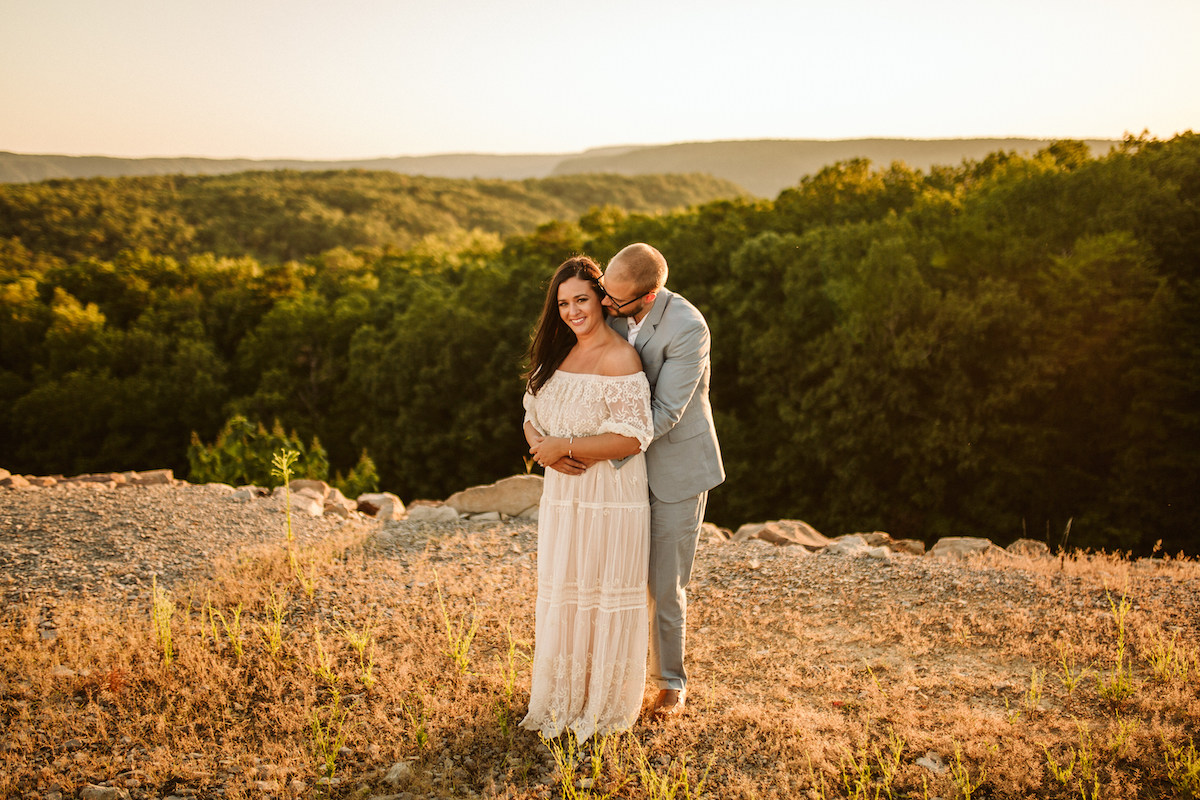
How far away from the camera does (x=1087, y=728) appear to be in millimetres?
3828

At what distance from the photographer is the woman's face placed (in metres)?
3.37

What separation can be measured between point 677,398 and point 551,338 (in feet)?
2.23

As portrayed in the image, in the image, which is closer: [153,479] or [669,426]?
[669,426]

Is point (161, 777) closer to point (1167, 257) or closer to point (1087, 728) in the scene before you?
point (1087, 728)

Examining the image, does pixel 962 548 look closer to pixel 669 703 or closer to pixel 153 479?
pixel 669 703

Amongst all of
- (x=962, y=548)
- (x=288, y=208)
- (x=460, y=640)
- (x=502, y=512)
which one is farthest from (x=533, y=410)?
(x=288, y=208)

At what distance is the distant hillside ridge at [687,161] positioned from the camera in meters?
31.0

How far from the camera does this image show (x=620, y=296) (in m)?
3.33

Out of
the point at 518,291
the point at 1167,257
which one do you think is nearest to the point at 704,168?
the point at 518,291

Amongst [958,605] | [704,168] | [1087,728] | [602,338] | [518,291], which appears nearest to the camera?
[602,338]

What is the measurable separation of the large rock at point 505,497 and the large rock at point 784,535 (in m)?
2.38

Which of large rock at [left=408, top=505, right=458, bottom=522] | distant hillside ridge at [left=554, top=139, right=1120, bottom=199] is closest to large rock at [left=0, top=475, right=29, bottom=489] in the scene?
large rock at [left=408, top=505, right=458, bottom=522]

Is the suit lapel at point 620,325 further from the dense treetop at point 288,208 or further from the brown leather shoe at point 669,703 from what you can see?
the dense treetop at point 288,208

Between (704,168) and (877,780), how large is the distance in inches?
4247
